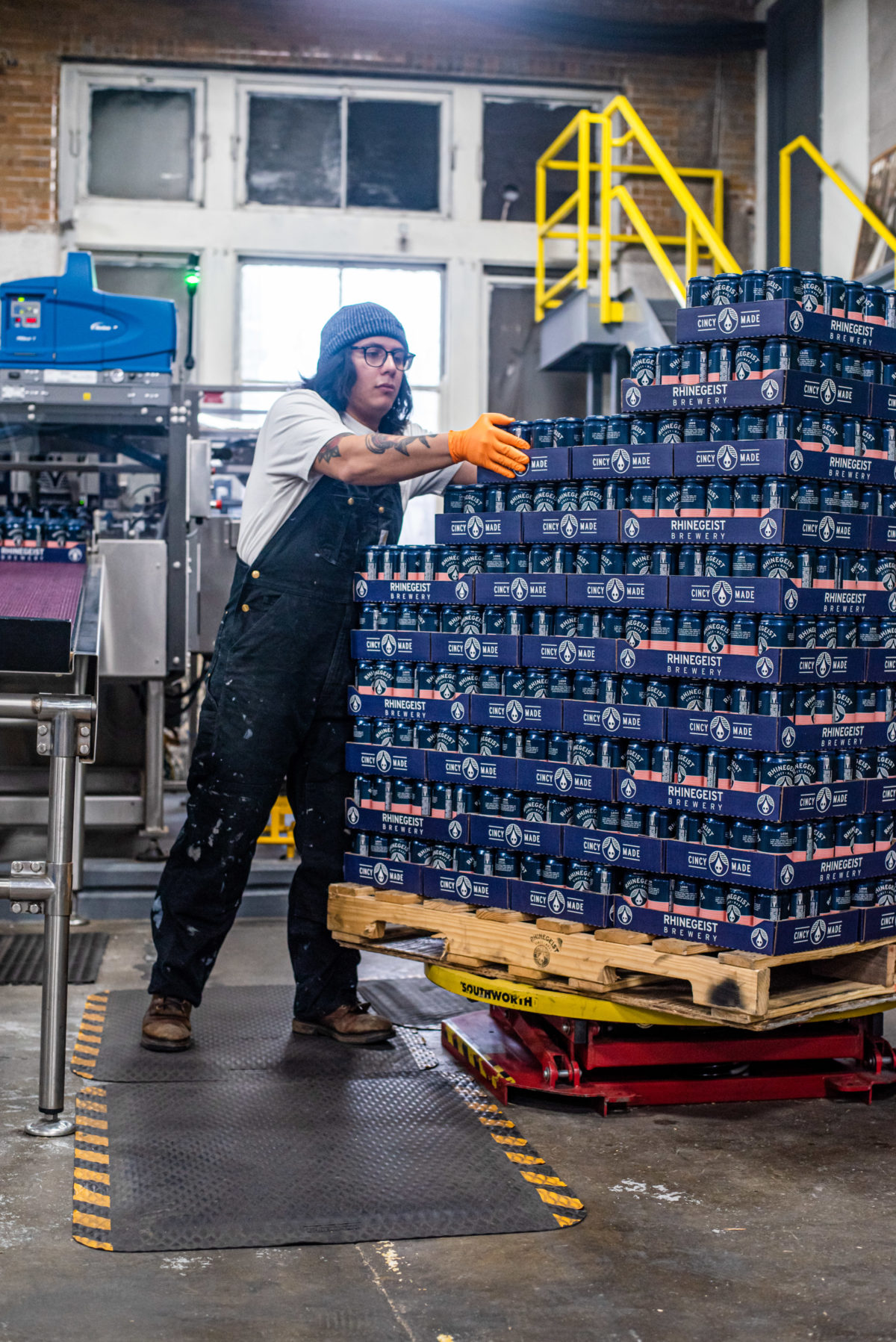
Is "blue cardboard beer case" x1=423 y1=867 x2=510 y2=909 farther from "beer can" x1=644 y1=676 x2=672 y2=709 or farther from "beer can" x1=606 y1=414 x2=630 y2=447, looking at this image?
"beer can" x1=606 y1=414 x2=630 y2=447

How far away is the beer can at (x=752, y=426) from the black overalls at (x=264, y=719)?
129 cm

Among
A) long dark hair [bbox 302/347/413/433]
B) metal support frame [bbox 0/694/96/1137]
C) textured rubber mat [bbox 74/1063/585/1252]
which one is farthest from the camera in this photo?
long dark hair [bbox 302/347/413/433]

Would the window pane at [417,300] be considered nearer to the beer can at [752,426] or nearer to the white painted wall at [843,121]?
the white painted wall at [843,121]

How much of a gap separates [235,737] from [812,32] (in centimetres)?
828

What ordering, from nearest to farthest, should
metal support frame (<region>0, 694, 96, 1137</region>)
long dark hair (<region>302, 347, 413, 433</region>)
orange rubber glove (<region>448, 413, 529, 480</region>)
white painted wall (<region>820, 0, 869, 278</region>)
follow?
metal support frame (<region>0, 694, 96, 1137</region>) → orange rubber glove (<region>448, 413, 529, 480</region>) → long dark hair (<region>302, 347, 413, 433</region>) → white painted wall (<region>820, 0, 869, 278</region>)

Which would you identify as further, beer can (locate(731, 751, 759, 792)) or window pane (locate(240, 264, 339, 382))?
window pane (locate(240, 264, 339, 382))

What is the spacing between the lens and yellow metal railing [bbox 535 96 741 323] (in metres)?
8.78

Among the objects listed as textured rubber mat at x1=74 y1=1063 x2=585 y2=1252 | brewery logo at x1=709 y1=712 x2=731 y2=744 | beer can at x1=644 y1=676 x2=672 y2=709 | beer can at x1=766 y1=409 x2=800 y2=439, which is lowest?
textured rubber mat at x1=74 y1=1063 x2=585 y2=1252

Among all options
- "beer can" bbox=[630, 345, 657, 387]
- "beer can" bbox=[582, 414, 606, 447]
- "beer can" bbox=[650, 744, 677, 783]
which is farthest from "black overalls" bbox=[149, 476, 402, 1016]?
"beer can" bbox=[650, 744, 677, 783]

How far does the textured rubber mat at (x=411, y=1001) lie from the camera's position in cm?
454

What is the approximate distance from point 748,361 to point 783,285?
0.67ft

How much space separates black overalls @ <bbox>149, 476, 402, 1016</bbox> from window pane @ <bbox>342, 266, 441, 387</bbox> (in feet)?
22.2

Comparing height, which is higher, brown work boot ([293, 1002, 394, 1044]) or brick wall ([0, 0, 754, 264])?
brick wall ([0, 0, 754, 264])

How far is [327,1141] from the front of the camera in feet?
11.0
